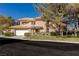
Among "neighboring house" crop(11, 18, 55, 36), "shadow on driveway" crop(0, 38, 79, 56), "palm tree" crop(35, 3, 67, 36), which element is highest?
"palm tree" crop(35, 3, 67, 36)

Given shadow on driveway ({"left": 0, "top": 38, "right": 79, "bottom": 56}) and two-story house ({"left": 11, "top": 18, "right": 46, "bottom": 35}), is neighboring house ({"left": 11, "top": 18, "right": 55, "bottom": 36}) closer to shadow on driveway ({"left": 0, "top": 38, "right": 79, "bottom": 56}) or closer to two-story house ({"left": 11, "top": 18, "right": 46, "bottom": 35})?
two-story house ({"left": 11, "top": 18, "right": 46, "bottom": 35})

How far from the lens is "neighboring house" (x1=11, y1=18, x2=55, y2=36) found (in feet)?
43.9

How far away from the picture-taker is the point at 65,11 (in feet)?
45.3

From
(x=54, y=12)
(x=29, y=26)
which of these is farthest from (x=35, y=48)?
(x=54, y=12)

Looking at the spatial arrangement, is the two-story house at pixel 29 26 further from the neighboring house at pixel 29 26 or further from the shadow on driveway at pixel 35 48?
the shadow on driveway at pixel 35 48

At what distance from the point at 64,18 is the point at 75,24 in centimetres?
78

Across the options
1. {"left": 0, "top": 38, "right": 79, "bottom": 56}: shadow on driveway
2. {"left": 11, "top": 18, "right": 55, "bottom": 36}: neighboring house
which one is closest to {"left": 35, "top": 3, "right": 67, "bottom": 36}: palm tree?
{"left": 11, "top": 18, "right": 55, "bottom": 36}: neighboring house

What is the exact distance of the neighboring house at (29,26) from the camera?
1339 cm

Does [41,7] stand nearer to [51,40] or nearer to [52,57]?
[51,40]

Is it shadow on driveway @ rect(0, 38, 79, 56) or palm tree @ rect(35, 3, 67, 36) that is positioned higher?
palm tree @ rect(35, 3, 67, 36)

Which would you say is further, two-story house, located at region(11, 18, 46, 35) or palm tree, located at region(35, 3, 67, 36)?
palm tree, located at region(35, 3, 67, 36)

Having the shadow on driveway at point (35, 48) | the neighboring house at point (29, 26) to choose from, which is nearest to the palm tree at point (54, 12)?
the neighboring house at point (29, 26)

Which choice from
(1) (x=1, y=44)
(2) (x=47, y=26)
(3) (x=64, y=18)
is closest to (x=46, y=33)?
(2) (x=47, y=26)

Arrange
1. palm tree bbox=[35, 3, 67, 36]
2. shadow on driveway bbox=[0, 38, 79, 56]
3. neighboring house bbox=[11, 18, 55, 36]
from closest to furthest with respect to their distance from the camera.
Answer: shadow on driveway bbox=[0, 38, 79, 56], neighboring house bbox=[11, 18, 55, 36], palm tree bbox=[35, 3, 67, 36]
